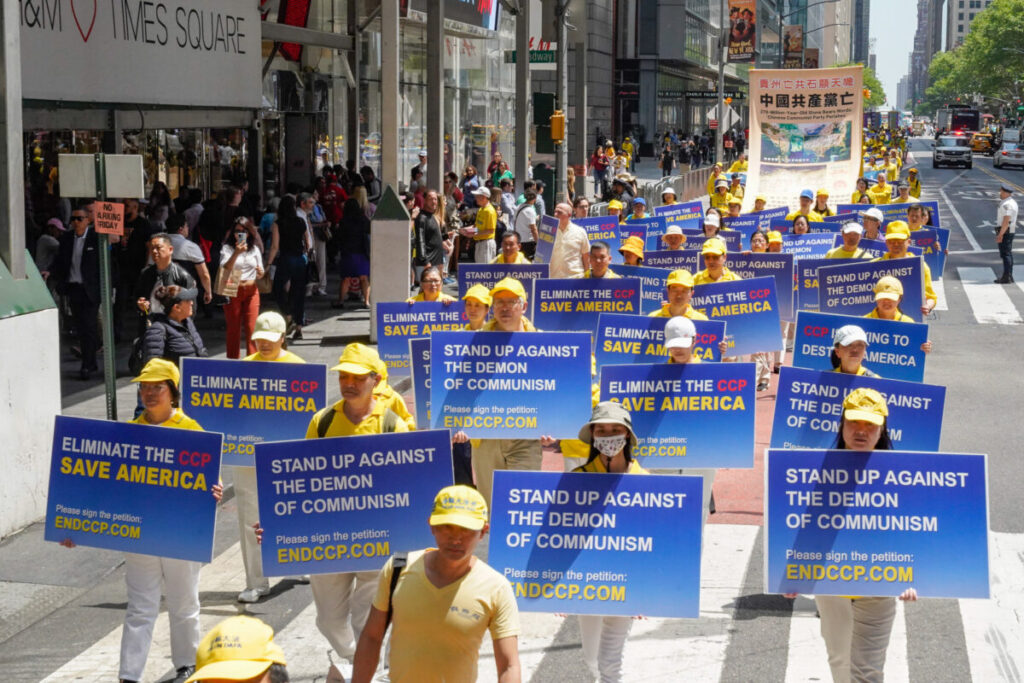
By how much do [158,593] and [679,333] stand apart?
3608mm

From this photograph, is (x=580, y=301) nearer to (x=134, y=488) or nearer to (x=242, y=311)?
(x=242, y=311)

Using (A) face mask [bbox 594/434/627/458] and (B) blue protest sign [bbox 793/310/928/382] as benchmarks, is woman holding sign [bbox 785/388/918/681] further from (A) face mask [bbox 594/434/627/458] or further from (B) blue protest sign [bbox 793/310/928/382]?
(B) blue protest sign [bbox 793/310/928/382]

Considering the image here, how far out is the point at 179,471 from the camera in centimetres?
741

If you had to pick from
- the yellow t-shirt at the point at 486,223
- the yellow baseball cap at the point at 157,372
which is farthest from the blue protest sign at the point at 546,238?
the yellow baseball cap at the point at 157,372

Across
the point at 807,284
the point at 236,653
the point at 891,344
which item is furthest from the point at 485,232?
the point at 236,653

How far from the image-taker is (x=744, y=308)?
12.9 m

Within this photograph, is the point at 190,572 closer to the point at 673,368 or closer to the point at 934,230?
the point at 673,368

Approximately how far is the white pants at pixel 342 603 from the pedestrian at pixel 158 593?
70 centimetres

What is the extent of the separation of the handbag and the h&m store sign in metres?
2.90

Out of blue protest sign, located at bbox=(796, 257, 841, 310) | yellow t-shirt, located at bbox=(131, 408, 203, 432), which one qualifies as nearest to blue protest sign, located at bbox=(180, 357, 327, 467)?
yellow t-shirt, located at bbox=(131, 408, 203, 432)

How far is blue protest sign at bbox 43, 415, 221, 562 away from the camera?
24.1ft

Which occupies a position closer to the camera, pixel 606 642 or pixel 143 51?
pixel 606 642

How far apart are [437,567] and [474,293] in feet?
14.2

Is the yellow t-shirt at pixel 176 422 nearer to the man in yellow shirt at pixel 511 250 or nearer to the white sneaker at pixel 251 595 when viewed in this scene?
the white sneaker at pixel 251 595
